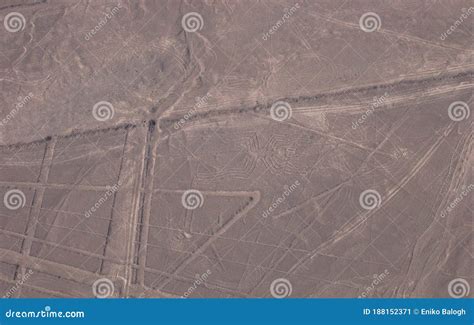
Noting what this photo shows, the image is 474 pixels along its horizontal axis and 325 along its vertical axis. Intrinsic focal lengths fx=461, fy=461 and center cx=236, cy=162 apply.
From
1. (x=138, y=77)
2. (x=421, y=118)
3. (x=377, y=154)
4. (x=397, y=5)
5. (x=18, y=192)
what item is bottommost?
(x=18, y=192)

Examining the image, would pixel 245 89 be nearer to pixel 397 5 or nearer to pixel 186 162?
Result: pixel 186 162

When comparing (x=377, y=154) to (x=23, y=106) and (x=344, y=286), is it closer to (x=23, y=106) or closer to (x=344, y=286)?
(x=344, y=286)

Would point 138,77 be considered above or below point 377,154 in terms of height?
above

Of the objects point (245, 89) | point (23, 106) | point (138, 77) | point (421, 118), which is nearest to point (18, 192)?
point (23, 106)

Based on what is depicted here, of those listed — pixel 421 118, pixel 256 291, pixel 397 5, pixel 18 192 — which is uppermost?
pixel 397 5

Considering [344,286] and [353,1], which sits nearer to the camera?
[344,286]

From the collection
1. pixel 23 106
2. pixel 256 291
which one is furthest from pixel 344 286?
pixel 23 106
